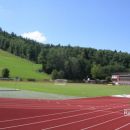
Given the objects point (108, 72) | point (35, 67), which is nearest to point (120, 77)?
point (108, 72)

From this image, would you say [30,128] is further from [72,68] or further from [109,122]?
[72,68]

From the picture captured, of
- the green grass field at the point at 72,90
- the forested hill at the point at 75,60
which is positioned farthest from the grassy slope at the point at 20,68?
the green grass field at the point at 72,90

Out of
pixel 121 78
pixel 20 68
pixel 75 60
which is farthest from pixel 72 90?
pixel 121 78

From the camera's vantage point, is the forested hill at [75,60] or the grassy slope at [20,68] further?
the forested hill at [75,60]

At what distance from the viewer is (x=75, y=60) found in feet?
456

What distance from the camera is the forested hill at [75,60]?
436ft

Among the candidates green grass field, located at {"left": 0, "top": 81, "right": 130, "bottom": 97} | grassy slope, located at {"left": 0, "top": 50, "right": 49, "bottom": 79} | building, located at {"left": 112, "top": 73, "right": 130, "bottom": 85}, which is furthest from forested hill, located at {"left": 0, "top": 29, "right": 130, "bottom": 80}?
green grass field, located at {"left": 0, "top": 81, "right": 130, "bottom": 97}

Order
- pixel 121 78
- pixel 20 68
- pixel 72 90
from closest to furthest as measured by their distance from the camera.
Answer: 1. pixel 72 90
2. pixel 20 68
3. pixel 121 78

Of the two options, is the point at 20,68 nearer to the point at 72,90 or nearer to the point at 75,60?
the point at 75,60

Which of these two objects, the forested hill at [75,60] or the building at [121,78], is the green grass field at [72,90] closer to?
the forested hill at [75,60]

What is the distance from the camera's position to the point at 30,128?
1525 centimetres

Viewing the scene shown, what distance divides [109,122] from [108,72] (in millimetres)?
130448

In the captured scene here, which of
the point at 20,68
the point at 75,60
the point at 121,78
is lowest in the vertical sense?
the point at 121,78

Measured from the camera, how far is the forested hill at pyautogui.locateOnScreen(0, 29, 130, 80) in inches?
5236
